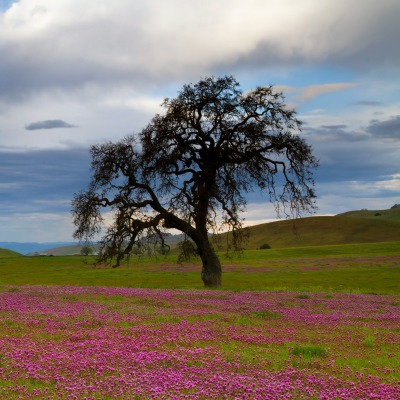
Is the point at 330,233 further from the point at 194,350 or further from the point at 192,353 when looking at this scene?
the point at 192,353

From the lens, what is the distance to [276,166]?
131 feet

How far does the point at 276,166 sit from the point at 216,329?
26913 mm

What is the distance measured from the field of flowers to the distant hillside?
15016 centimetres

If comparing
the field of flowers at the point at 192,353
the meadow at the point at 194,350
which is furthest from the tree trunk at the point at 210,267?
the field of flowers at the point at 192,353

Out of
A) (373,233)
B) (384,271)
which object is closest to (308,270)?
(384,271)

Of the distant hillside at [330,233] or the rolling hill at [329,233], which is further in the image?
the distant hillside at [330,233]

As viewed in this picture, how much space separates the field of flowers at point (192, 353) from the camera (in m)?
8.30

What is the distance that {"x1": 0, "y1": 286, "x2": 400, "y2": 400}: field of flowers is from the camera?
8305 millimetres

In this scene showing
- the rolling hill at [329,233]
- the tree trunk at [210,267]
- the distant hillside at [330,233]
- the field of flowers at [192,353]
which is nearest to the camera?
the field of flowers at [192,353]

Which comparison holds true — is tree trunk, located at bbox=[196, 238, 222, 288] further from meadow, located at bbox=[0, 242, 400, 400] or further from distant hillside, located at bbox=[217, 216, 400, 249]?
distant hillside, located at bbox=[217, 216, 400, 249]

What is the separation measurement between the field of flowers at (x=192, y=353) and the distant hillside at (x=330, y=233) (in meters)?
150

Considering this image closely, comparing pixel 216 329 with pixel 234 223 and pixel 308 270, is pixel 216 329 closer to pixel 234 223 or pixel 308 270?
pixel 234 223

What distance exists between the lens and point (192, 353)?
1098cm

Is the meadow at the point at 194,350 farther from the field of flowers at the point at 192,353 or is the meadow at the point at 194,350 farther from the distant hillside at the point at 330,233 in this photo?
the distant hillside at the point at 330,233
